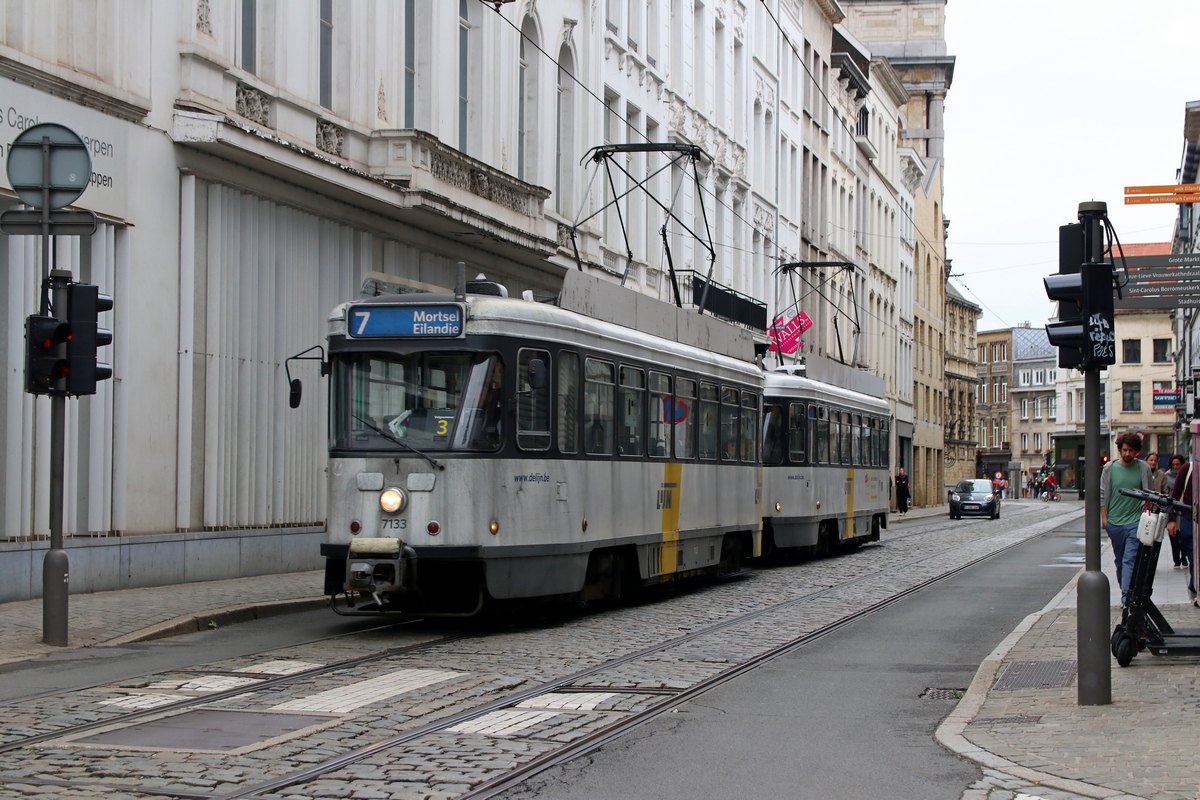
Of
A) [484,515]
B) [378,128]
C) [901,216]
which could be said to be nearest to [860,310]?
[901,216]

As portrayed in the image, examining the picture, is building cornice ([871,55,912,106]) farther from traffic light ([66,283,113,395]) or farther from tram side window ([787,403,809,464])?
traffic light ([66,283,113,395])

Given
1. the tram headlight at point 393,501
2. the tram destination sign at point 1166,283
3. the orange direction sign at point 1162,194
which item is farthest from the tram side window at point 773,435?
the tram headlight at point 393,501

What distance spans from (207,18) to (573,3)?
13478 millimetres

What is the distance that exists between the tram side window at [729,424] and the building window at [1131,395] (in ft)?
276

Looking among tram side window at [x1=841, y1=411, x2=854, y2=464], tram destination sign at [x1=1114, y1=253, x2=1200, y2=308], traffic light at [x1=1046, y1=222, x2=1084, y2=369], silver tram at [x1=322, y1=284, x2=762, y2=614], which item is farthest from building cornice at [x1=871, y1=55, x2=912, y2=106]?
traffic light at [x1=1046, y1=222, x2=1084, y2=369]

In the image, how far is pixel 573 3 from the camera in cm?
3105

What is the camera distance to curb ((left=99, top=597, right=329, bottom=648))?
1284 centimetres

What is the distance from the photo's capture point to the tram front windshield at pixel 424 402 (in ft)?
43.5

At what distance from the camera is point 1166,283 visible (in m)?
22.4

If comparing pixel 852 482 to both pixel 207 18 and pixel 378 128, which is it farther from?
pixel 207 18

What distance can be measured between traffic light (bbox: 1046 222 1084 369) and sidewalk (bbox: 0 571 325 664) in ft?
25.3

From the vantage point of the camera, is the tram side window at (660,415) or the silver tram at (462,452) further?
the tram side window at (660,415)

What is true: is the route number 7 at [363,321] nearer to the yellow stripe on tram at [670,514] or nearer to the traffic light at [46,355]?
the traffic light at [46,355]

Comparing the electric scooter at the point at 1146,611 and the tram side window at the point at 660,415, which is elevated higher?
the tram side window at the point at 660,415
